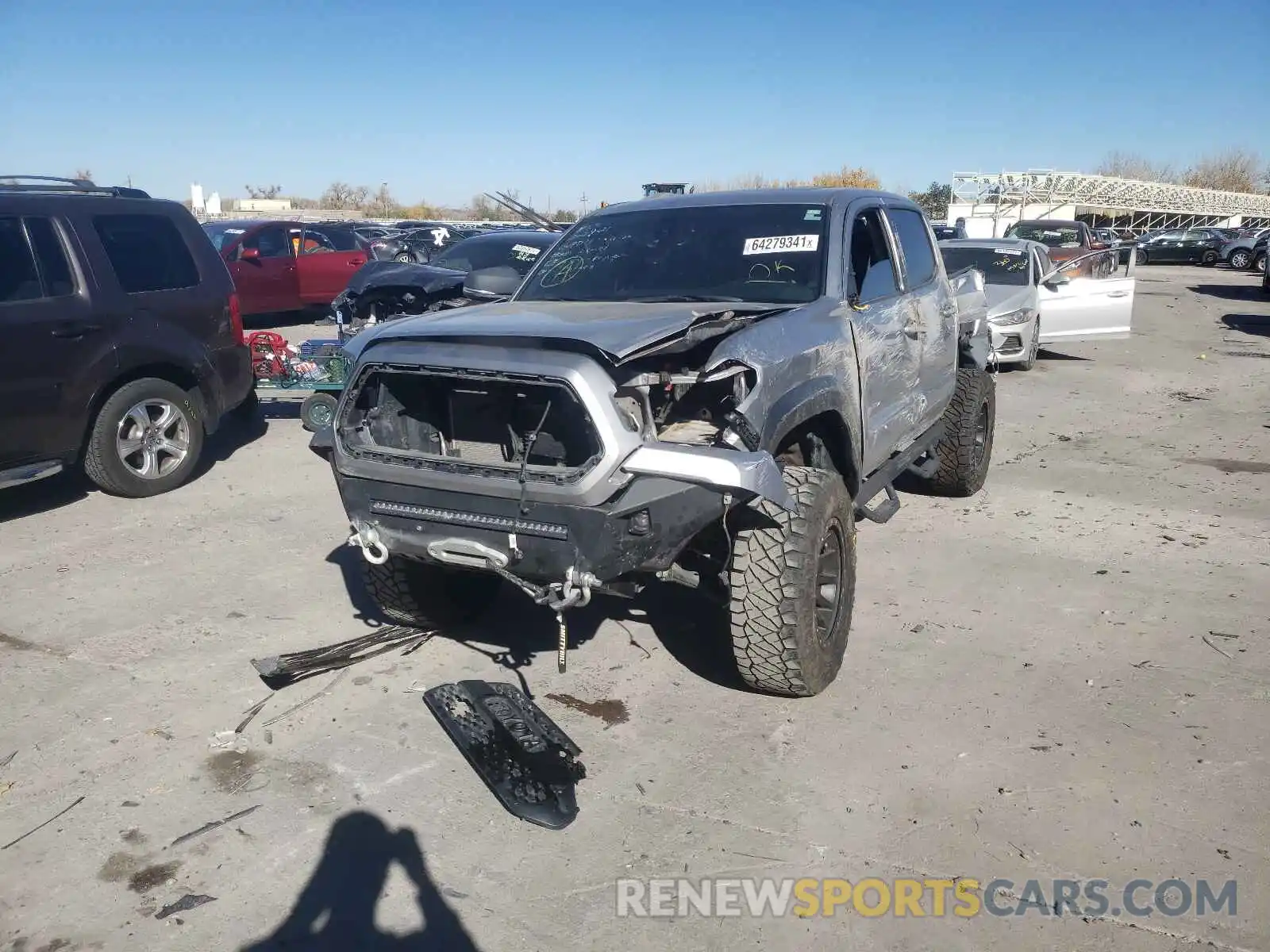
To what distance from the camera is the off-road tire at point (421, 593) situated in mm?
4355

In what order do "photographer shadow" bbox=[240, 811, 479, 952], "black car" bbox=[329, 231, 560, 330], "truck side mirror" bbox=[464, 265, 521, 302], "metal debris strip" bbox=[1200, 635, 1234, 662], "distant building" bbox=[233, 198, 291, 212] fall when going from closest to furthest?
1. "photographer shadow" bbox=[240, 811, 479, 952]
2. "metal debris strip" bbox=[1200, 635, 1234, 662]
3. "truck side mirror" bbox=[464, 265, 521, 302]
4. "black car" bbox=[329, 231, 560, 330]
5. "distant building" bbox=[233, 198, 291, 212]

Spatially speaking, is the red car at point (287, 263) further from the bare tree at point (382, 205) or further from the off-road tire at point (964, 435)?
the bare tree at point (382, 205)

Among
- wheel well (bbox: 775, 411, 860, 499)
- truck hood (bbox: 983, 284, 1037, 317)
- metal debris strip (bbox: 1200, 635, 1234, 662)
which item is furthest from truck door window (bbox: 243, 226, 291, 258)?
metal debris strip (bbox: 1200, 635, 1234, 662)

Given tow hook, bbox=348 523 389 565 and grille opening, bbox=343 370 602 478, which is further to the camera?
tow hook, bbox=348 523 389 565

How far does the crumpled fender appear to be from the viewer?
3.11m

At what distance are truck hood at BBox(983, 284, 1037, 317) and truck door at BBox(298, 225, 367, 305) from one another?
9825mm

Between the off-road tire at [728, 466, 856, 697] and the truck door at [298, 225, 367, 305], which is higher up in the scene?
the truck door at [298, 225, 367, 305]

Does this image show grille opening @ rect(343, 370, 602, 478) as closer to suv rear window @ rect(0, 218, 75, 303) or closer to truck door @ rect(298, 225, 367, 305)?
suv rear window @ rect(0, 218, 75, 303)

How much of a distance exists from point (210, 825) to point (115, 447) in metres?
4.17

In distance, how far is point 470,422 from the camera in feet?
13.1

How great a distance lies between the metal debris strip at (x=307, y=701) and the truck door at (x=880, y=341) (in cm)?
253

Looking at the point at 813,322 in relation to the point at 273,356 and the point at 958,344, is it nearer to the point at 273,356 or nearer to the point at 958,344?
the point at 958,344

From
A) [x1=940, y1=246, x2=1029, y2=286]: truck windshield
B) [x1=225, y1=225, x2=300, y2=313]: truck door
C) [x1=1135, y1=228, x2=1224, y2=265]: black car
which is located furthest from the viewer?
[x1=1135, y1=228, x2=1224, y2=265]: black car

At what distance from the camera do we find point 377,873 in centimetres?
296
